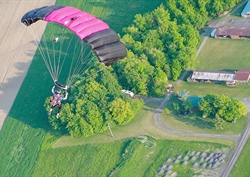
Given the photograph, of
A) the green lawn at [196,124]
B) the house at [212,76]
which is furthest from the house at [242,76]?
the green lawn at [196,124]

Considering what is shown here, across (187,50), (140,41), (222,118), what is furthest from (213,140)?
(140,41)

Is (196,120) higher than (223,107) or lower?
lower

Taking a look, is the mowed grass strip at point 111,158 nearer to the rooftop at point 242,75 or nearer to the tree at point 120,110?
the tree at point 120,110

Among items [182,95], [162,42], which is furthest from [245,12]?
[182,95]

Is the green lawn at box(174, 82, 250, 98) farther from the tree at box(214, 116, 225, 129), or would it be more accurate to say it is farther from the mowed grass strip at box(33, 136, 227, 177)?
the mowed grass strip at box(33, 136, 227, 177)

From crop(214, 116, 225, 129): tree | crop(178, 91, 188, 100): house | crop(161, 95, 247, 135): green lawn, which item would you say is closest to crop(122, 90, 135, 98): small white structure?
crop(161, 95, 247, 135): green lawn

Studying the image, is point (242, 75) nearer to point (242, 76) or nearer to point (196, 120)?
point (242, 76)
